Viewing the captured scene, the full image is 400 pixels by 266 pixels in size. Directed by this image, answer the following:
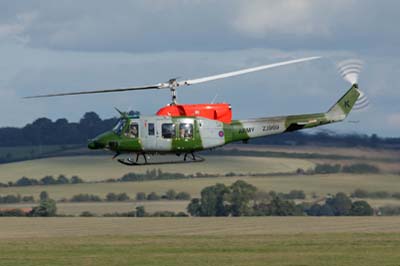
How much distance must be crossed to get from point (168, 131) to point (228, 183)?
69.8 m

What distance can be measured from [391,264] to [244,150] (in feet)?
212

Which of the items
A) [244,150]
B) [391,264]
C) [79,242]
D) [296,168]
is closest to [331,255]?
[391,264]

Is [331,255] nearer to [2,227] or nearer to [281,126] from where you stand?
[281,126]

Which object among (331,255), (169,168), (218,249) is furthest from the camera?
(169,168)

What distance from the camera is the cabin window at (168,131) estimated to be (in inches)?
2165

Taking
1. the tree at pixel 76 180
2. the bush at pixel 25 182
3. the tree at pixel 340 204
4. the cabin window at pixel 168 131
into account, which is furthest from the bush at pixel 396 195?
the bush at pixel 25 182

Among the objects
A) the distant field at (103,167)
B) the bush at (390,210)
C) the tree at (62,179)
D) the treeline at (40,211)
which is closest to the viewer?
the bush at (390,210)

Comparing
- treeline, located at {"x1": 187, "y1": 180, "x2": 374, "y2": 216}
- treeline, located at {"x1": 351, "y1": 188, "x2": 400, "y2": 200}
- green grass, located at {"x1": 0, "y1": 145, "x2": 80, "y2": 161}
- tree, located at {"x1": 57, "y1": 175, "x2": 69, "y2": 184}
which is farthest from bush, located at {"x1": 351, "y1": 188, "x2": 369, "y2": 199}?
green grass, located at {"x1": 0, "y1": 145, "x2": 80, "y2": 161}

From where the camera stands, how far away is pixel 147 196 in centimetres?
11944

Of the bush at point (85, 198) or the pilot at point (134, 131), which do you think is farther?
the bush at point (85, 198)

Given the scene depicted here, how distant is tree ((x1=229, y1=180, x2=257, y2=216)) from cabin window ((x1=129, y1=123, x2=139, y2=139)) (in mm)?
59295

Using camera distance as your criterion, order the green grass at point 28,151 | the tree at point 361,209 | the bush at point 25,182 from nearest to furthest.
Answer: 1. the tree at point 361,209
2. the bush at point 25,182
3. the green grass at point 28,151

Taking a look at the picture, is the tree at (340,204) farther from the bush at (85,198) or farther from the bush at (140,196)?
the bush at (85,198)

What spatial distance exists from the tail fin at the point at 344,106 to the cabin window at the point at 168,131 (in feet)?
23.5
